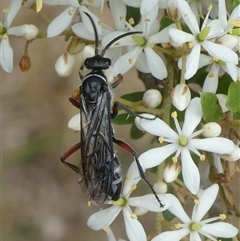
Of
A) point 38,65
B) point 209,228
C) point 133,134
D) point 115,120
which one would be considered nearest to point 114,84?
point 115,120

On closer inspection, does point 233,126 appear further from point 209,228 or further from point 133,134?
point 133,134

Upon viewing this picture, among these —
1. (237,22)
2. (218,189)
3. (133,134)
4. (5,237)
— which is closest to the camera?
(237,22)

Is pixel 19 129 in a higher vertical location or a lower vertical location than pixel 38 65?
lower

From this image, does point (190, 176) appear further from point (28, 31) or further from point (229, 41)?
point (28, 31)

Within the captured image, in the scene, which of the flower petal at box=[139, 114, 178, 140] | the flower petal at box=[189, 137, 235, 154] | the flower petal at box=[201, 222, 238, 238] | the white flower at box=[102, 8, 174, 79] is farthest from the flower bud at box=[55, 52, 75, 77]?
the flower petal at box=[201, 222, 238, 238]

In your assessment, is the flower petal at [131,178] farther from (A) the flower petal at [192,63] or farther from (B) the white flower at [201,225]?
(A) the flower petal at [192,63]

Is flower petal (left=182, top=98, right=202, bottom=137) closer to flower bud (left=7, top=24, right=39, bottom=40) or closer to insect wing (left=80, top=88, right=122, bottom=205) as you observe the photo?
insect wing (left=80, top=88, right=122, bottom=205)

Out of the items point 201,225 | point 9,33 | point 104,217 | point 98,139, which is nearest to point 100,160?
point 98,139
